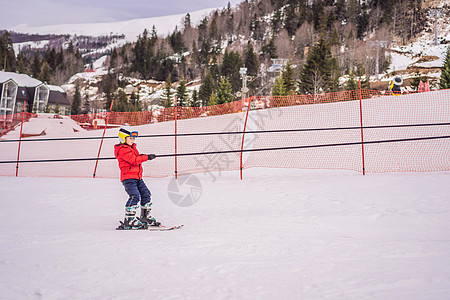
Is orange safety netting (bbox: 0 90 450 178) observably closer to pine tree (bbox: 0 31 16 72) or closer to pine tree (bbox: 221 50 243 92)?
pine tree (bbox: 221 50 243 92)

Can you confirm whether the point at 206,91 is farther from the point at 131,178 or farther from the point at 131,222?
the point at 131,222

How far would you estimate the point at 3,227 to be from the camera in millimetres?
5906

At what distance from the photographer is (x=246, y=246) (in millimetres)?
4465

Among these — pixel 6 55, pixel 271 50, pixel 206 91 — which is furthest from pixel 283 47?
pixel 6 55

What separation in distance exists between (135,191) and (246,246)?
236 centimetres

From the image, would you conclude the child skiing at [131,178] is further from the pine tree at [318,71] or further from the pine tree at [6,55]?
the pine tree at [6,55]

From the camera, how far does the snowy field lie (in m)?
3.17

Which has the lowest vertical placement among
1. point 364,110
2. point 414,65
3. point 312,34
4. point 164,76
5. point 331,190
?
point 331,190

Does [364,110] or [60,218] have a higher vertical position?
[364,110]

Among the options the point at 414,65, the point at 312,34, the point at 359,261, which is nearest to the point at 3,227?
the point at 359,261

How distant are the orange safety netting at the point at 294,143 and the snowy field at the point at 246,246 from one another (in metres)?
2.37

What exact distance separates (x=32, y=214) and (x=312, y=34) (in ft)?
349

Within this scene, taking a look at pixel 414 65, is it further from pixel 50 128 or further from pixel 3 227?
pixel 3 227

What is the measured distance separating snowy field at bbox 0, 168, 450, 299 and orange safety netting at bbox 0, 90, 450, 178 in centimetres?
237
